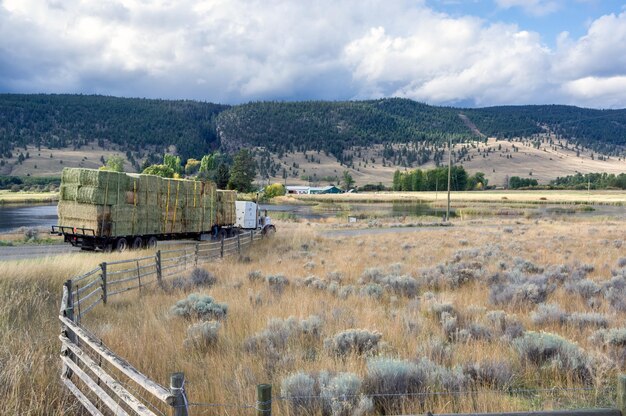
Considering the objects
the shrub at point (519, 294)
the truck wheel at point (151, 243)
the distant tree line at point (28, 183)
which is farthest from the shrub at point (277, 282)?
the distant tree line at point (28, 183)

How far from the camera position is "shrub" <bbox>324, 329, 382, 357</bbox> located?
664 centimetres

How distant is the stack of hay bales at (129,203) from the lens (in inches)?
867

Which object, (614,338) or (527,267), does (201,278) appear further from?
(527,267)

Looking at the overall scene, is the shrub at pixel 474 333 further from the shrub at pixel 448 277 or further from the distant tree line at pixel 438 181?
the distant tree line at pixel 438 181

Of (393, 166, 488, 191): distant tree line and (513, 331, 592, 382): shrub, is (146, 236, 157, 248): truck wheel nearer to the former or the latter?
(513, 331, 592, 382): shrub

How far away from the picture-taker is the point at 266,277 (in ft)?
45.3

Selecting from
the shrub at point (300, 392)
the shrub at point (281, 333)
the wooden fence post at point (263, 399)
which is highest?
the wooden fence post at point (263, 399)

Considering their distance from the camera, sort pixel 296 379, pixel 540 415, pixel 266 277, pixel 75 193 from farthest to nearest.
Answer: pixel 75 193 → pixel 266 277 → pixel 296 379 → pixel 540 415

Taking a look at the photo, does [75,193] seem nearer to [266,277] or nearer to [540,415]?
[266,277]

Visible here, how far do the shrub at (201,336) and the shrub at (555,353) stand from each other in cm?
438

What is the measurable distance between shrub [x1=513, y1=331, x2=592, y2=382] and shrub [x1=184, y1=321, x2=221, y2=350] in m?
4.38

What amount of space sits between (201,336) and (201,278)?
6.72 metres

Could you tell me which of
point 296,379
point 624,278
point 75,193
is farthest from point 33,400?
point 75,193

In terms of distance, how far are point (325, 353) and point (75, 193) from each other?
1967 cm
